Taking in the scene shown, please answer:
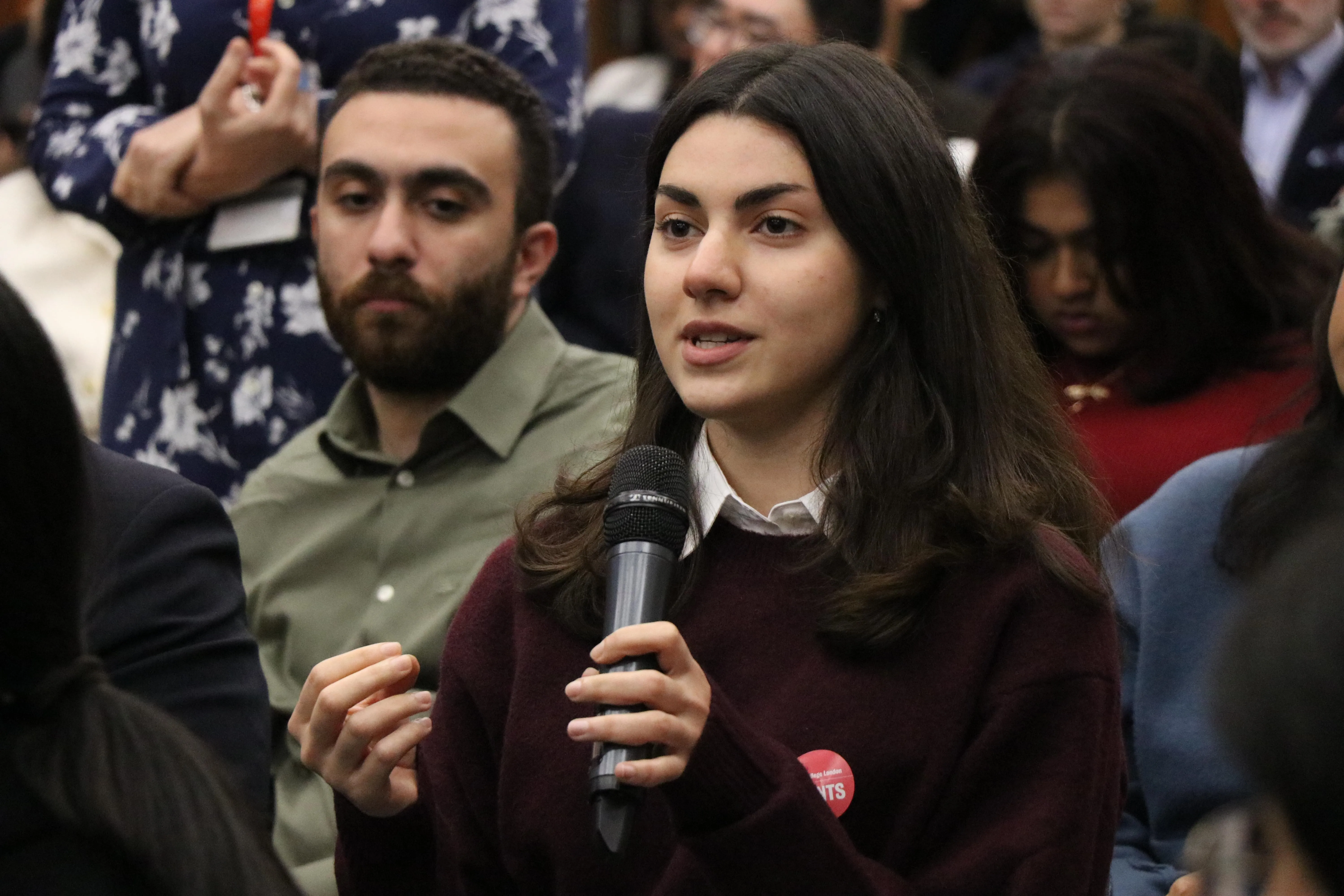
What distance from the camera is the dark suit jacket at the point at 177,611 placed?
219 cm

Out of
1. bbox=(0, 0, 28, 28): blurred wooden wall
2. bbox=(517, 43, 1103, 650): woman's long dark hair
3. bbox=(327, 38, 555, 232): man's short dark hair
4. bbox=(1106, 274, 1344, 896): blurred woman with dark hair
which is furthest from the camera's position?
bbox=(0, 0, 28, 28): blurred wooden wall

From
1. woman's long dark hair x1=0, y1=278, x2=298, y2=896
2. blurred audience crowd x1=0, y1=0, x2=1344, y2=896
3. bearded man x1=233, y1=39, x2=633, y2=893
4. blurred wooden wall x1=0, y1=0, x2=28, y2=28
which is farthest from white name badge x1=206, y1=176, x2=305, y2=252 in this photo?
blurred wooden wall x1=0, y1=0, x2=28, y2=28

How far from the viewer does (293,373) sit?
3.54 meters

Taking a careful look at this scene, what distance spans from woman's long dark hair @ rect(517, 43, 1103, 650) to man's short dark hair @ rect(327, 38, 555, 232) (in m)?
1.08

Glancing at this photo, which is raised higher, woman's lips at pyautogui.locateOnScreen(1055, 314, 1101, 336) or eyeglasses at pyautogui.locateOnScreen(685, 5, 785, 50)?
eyeglasses at pyautogui.locateOnScreen(685, 5, 785, 50)

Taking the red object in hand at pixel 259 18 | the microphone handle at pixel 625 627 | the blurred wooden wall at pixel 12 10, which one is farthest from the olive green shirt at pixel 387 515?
the blurred wooden wall at pixel 12 10

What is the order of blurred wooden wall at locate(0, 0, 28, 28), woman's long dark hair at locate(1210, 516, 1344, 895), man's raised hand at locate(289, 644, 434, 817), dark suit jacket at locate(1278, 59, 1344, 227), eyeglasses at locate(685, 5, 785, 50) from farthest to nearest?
blurred wooden wall at locate(0, 0, 28, 28)
dark suit jacket at locate(1278, 59, 1344, 227)
eyeglasses at locate(685, 5, 785, 50)
man's raised hand at locate(289, 644, 434, 817)
woman's long dark hair at locate(1210, 516, 1344, 895)

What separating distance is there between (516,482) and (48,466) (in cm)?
157

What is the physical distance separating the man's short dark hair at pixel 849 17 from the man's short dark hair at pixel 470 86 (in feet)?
3.68

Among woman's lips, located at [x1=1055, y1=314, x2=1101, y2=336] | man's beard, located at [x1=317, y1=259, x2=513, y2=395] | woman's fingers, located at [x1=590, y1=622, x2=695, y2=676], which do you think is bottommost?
woman's lips, located at [x1=1055, y1=314, x2=1101, y2=336]

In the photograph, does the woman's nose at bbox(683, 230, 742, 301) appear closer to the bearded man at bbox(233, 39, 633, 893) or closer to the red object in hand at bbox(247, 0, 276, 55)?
the bearded man at bbox(233, 39, 633, 893)

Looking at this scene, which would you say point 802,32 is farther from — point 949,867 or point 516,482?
point 949,867

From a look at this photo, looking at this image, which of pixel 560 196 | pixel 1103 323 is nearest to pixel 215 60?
pixel 560 196

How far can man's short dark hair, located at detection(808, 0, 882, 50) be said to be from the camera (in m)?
4.36
